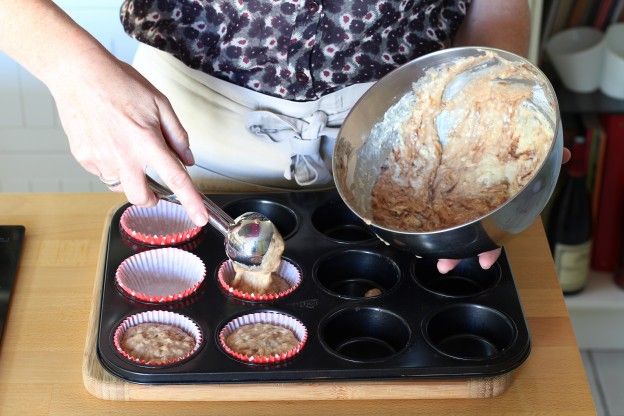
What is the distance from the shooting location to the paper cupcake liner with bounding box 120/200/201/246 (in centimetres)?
133

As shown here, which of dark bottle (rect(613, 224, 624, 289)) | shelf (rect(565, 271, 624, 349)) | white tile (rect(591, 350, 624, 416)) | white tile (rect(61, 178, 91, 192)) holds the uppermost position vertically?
white tile (rect(61, 178, 91, 192))

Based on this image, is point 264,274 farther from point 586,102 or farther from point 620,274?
point 620,274

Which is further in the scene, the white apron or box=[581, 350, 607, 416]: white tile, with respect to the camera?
box=[581, 350, 607, 416]: white tile

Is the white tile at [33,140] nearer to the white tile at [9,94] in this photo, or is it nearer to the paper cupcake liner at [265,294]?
the white tile at [9,94]

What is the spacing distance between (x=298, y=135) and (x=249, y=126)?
3.0 inches

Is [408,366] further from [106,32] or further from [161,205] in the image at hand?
[106,32]

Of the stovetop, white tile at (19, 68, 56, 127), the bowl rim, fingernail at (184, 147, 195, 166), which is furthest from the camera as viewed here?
white tile at (19, 68, 56, 127)

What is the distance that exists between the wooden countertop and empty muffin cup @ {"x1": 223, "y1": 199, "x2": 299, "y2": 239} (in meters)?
0.20

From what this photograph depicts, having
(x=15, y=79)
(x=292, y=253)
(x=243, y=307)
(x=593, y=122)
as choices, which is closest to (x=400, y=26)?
(x=292, y=253)

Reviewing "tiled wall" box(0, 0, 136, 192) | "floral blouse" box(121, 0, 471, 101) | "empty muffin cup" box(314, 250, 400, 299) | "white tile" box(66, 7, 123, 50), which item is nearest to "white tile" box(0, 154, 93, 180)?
"tiled wall" box(0, 0, 136, 192)

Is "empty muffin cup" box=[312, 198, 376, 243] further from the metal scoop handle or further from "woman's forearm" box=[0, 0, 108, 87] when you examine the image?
"woman's forearm" box=[0, 0, 108, 87]

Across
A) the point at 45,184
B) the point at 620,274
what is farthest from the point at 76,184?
the point at 620,274

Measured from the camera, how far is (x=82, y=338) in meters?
1.22

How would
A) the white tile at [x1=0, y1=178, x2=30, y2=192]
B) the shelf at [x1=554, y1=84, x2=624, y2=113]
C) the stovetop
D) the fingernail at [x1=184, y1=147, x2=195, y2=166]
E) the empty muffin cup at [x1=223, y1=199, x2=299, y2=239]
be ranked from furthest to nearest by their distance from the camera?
1. the white tile at [x1=0, y1=178, x2=30, y2=192]
2. the shelf at [x1=554, y1=84, x2=624, y2=113]
3. the empty muffin cup at [x1=223, y1=199, x2=299, y2=239]
4. the stovetop
5. the fingernail at [x1=184, y1=147, x2=195, y2=166]
